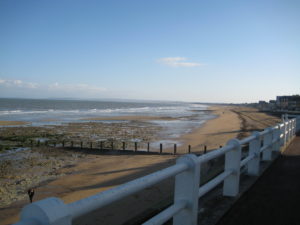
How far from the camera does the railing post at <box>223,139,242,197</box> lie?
199 inches

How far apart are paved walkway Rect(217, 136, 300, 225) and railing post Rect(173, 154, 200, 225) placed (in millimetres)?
813

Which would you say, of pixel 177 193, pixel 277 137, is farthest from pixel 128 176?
pixel 177 193

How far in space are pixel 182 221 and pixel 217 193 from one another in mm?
2146

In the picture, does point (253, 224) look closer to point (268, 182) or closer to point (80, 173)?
point (268, 182)

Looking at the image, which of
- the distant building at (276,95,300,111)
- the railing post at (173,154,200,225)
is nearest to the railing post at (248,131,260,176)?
the railing post at (173,154,200,225)

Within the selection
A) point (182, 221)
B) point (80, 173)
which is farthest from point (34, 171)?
point (182, 221)

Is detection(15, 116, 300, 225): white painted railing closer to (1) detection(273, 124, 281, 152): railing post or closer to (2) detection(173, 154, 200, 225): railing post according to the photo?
(2) detection(173, 154, 200, 225): railing post

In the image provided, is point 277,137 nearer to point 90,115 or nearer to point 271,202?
point 271,202

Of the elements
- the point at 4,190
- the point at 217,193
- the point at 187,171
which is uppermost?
the point at 187,171

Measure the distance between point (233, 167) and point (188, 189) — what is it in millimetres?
2004

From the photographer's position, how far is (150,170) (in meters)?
14.8

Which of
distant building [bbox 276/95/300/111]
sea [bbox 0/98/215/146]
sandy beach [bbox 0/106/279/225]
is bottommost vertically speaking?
sandy beach [bbox 0/106/279/225]

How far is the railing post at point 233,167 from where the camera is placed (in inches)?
199

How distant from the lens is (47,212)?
5.41ft
